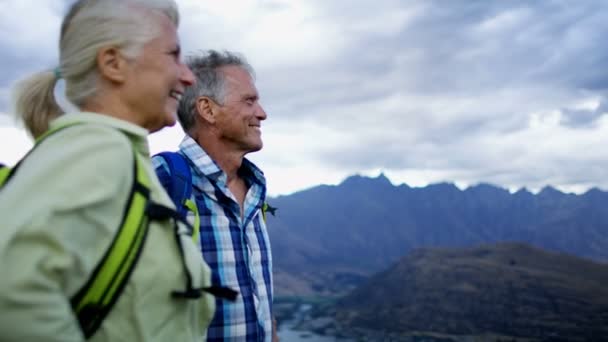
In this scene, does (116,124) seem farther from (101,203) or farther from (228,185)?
(228,185)

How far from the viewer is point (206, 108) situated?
3473 mm

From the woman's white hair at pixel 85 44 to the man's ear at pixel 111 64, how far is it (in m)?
0.01

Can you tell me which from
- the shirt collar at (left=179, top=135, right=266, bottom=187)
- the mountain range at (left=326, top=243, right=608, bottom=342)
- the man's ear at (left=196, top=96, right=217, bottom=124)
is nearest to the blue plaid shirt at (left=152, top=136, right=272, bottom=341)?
the shirt collar at (left=179, top=135, right=266, bottom=187)

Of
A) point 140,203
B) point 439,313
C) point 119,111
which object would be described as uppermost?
point 119,111

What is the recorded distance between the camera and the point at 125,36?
1.62 m

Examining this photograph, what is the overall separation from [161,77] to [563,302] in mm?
107389

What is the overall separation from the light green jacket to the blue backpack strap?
121 cm

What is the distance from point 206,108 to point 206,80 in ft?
0.64

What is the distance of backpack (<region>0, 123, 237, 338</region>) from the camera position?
1314mm

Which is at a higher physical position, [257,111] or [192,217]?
[257,111]

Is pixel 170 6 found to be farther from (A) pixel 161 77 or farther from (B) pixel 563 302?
(B) pixel 563 302

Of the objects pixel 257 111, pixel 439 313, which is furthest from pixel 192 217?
pixel 439 313

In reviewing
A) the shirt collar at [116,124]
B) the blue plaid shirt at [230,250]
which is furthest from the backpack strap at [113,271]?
the blue plaid shirt at [230,250]

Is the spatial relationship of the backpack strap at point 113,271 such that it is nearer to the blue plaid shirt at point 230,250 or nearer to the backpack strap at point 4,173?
the backpack strap at point 4,173
